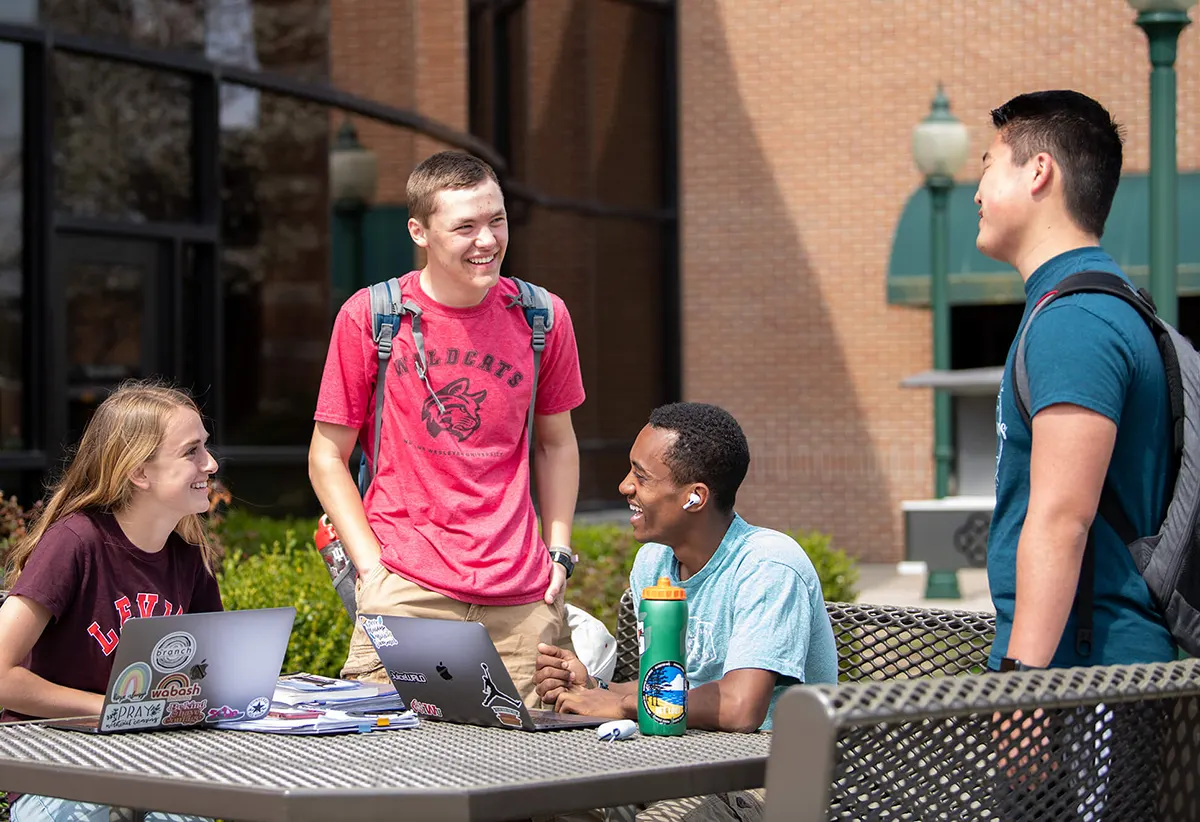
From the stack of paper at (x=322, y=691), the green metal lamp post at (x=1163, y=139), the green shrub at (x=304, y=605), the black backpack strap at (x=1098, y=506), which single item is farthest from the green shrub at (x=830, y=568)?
the black backpack strap at (x=1098, y=506)

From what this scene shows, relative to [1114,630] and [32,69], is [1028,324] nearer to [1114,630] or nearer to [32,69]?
[1114,630]

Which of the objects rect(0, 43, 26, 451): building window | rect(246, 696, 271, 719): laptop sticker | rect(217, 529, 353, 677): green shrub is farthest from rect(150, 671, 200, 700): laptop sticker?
rect(0, 43, 26, 451): building window

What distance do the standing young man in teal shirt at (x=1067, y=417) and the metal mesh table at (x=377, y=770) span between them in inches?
21.3

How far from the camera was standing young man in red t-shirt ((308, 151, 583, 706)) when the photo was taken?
3.71 meters

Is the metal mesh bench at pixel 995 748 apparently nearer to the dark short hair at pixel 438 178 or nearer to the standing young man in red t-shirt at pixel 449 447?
the standing young man in red t-shirt at pixel 449 447

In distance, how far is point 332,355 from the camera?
3.83 meters

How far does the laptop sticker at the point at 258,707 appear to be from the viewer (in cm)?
301

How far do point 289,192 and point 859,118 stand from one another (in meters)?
9.60

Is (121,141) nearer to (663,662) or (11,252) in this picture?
(11,252)

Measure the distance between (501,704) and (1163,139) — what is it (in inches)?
205

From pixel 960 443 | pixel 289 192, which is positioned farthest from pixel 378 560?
pixel 960 443

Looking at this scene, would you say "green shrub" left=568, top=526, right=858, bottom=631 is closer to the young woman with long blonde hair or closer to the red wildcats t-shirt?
the red wildcats t-shirt

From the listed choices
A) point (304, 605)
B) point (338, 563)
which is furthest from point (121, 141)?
point (338, 563)

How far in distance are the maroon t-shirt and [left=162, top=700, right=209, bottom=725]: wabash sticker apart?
40 cm
